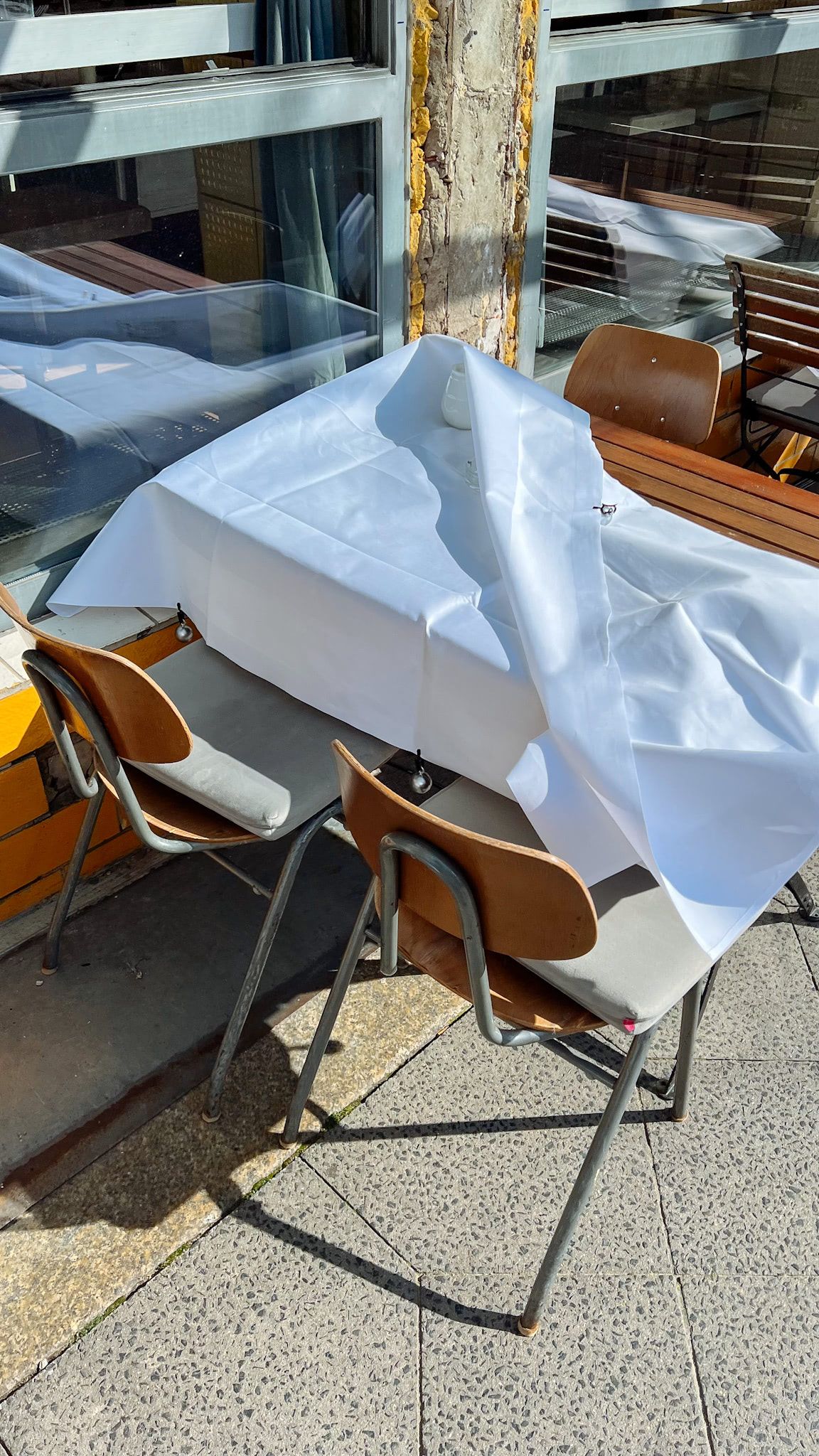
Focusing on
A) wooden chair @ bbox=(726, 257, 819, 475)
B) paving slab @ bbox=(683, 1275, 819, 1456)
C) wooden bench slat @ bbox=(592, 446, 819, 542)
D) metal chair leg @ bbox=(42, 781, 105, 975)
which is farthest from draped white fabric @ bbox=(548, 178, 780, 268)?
paving slab @ bbox=(683, 1275, 819, 1456)

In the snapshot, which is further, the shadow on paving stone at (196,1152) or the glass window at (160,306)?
the glass window at (160,306)

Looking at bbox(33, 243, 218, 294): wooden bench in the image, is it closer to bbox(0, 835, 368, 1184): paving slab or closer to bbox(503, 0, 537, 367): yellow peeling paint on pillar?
bbox(503, 0, 537, 367): yellow peeling paint on pillar

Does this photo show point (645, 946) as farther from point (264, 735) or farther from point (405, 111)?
point (405, 111)

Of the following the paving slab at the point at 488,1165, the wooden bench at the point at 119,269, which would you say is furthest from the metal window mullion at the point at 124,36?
the paving slab at the point at 488,1165

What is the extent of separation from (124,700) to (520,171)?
245 cm

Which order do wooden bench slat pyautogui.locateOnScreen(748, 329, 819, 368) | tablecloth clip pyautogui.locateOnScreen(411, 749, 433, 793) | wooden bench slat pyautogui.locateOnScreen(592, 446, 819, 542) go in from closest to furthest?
tablecloth clip pyautogui.locateOnScreen(411, 749, 433, 793), wooden bench slat pyautogui.locateOnScreen(592, 446, 819, 542), wooden bench slat pyautogui.locateOnScreen(748, 329, 819, 368)

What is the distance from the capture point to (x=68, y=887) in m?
2.50

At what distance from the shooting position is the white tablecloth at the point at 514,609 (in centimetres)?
178

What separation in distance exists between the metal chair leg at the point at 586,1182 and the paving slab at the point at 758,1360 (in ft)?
0.92

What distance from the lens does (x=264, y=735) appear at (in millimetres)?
2281

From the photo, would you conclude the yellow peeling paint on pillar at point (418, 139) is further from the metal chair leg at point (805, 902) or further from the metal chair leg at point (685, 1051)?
the metal chair leg at point (685, 1051)

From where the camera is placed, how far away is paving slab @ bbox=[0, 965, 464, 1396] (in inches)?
78.0

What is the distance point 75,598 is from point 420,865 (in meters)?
1.30

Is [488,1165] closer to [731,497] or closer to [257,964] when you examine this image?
[257,964]
